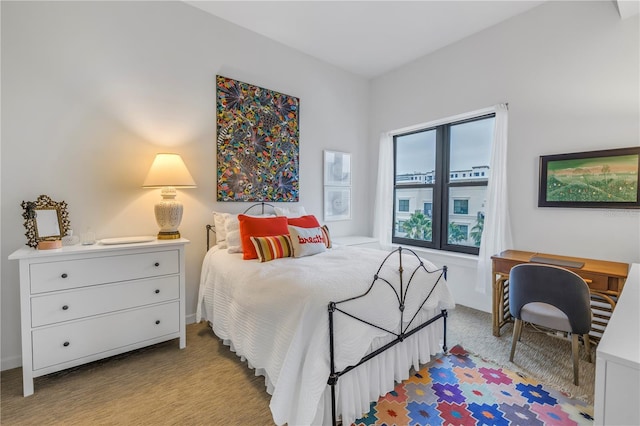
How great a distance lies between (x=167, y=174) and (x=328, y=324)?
6.30 ft

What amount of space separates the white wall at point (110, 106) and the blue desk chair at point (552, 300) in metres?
2.76

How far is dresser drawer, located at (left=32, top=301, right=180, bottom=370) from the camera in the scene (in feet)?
6.06

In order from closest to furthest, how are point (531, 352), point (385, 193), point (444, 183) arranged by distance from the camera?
point (531, 352)
point (444, 183)
point (385, 193)

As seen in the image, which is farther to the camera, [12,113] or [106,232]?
[106,232]

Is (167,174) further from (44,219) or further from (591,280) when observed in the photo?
(591,280)

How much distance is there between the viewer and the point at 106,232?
244 centimetres

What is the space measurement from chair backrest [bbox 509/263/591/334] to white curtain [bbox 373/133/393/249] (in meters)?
2.16

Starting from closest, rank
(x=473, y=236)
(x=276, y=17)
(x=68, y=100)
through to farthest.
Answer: (x=68, y=100) → (x=276, y=17) → (x=473, y=236)

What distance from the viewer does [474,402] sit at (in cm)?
174

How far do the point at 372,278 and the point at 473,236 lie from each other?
88.7 inches

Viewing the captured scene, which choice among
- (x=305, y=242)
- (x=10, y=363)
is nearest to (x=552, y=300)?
(x=305, y=242)

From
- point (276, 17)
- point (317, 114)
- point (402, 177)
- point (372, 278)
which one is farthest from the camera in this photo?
point (402, 177)

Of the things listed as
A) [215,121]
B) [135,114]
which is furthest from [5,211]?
[215,121]

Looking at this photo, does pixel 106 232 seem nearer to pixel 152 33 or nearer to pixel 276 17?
pixel 152 33
